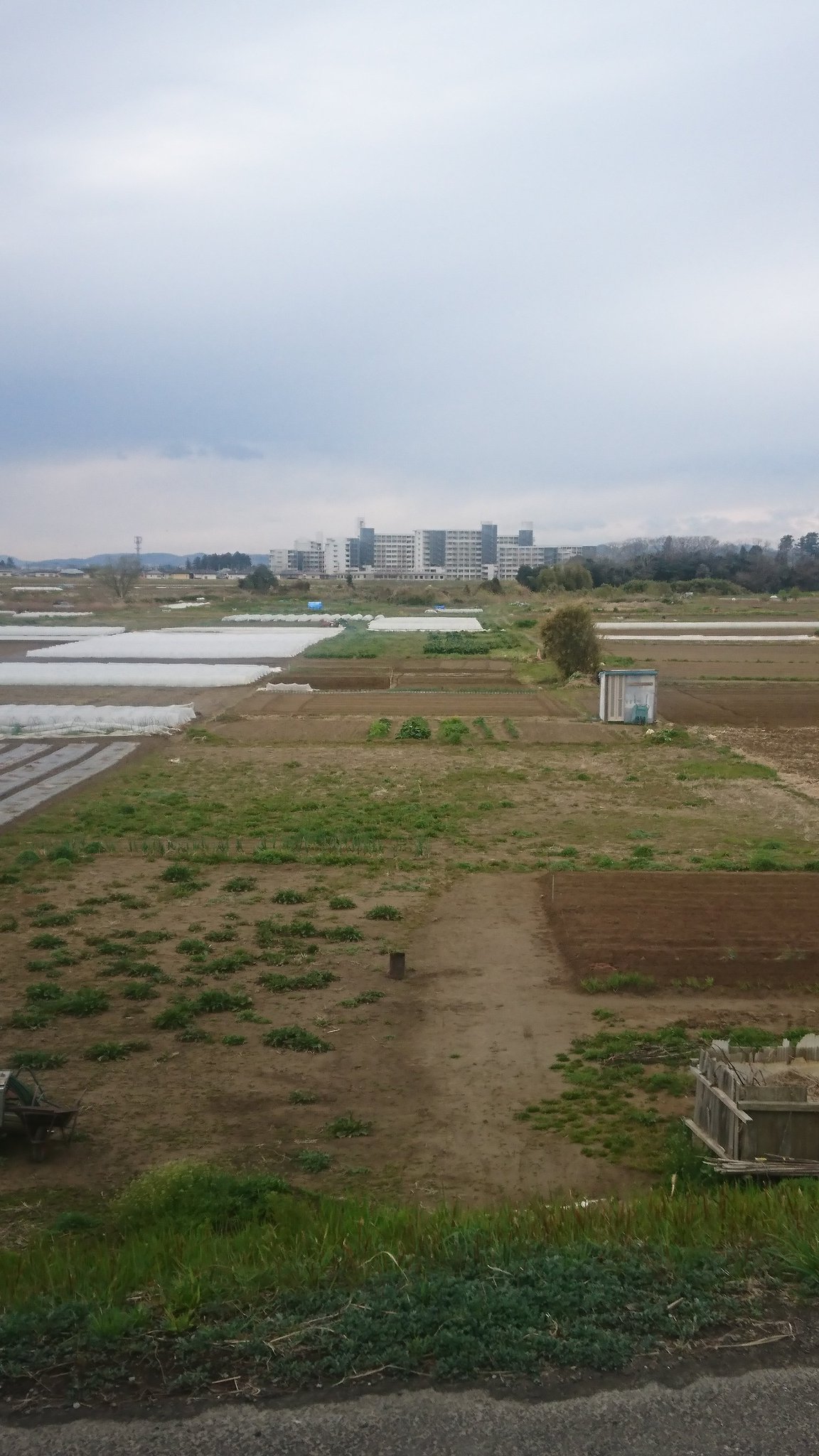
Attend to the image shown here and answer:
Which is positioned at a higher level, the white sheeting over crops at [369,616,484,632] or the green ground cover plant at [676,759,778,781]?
the white sheeting over crops at [369,616,484,632]

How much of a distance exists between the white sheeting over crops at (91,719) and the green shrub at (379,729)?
5503mm

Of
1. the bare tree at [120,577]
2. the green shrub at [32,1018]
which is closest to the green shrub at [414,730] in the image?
the green shrub at [32,1018]

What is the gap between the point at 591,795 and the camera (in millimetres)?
22203

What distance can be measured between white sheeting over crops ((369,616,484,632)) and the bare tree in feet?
115

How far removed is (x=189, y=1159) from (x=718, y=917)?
8.23 meters

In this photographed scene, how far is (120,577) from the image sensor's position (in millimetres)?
110062

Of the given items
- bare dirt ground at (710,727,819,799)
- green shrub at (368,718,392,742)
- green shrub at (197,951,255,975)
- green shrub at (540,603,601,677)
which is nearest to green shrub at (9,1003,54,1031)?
green shrub at (197,951,255,975)

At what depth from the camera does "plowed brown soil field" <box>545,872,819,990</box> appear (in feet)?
40.0

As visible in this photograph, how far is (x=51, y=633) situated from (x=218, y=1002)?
189ft

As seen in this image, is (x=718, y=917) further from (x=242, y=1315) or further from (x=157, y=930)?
(x=242, y=1315)

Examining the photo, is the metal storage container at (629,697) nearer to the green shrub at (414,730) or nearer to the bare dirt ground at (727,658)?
the green shrub at (414,730)

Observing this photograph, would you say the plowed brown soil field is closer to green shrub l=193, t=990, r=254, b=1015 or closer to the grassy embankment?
green shrub l=193, t=990, r=254, b=1015

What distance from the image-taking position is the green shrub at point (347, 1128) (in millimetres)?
8594

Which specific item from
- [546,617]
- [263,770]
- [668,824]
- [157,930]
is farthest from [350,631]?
[157,930]
